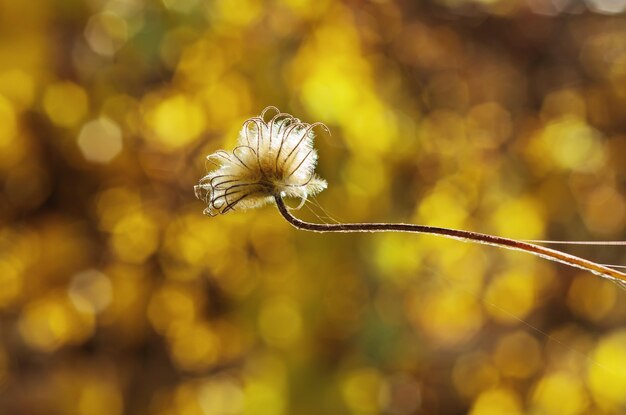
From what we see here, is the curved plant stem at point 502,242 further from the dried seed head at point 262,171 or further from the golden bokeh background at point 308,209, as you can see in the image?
the golden bokeh background at point 308,209

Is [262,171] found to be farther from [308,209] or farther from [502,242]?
[308,209]

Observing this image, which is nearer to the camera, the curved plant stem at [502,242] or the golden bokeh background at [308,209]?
the curved plant stem at [502,242]

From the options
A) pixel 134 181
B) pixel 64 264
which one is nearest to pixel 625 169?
pixel 134 181

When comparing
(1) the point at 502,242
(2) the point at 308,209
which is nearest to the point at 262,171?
(1) the point at 502,242

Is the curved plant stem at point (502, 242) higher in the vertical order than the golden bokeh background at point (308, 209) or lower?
lower

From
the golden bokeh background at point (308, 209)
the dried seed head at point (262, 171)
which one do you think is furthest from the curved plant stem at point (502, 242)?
the golden bokeh background at point (308, 209)
